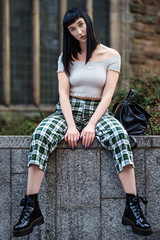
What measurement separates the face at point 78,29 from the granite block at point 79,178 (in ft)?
3.29

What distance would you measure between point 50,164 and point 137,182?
0.79 meters

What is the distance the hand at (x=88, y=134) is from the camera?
3000mm

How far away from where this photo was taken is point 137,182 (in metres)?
3.18

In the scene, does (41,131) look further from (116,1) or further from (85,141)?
(116,1)

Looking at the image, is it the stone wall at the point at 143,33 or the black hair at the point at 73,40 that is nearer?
the black hair at the point at 73,40

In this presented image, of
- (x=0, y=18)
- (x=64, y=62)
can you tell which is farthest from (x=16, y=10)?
(x=64, y=62)

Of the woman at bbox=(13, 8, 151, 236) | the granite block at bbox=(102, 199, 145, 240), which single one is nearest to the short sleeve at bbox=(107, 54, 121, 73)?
the woman at bbox=(13, 8, 151, 236)

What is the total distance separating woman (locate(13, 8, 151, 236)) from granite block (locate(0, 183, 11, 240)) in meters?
0.35

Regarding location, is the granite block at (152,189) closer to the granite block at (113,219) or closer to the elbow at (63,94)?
the granite block at (113,219)

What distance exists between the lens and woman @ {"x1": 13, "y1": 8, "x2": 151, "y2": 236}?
280 cm

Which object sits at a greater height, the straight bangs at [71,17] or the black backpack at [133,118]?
the straight bangs at [71,17]

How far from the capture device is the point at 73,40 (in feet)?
10.8

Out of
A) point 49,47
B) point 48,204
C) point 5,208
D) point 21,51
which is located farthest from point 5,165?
point 49,47

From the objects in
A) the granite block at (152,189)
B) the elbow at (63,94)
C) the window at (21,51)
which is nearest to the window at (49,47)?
the window at (21,51)
